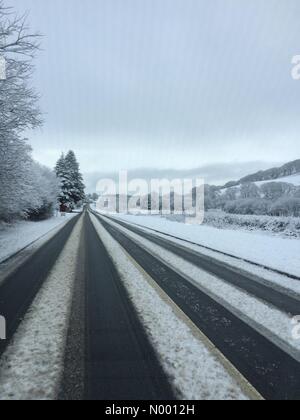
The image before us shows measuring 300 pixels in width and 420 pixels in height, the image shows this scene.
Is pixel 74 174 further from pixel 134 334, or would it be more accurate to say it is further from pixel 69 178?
pixel 134 334

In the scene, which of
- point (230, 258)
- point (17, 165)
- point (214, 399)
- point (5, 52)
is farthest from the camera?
point (17, 165)

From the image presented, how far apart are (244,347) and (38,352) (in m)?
2.73

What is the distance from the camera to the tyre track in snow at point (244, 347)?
3590 mm

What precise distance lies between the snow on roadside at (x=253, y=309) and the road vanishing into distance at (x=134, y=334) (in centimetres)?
13

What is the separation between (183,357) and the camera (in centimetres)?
415

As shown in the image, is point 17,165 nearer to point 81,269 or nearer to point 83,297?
point 81,269

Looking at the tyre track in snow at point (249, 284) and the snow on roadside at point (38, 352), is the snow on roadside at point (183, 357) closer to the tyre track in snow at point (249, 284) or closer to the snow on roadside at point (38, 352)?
the snow on roadside at point (38, 352)

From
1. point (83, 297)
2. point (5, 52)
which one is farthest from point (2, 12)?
point (83, 297)

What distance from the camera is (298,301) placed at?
672cm

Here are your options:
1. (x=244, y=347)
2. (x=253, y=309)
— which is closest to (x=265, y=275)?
(x=253, y=309)

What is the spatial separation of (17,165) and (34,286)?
29.1 ft

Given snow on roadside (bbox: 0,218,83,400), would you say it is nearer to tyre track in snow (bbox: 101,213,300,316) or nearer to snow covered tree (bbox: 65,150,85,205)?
tyre track in snow (bbox: 101,213,300,316)

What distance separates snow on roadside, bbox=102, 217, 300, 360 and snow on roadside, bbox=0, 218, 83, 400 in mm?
3028

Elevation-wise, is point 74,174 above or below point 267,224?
above
